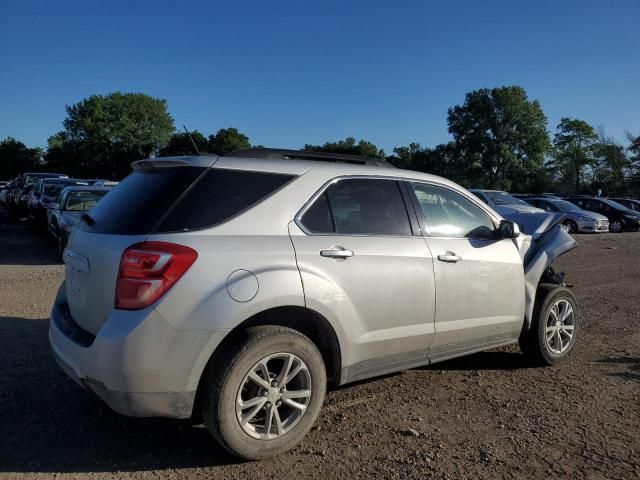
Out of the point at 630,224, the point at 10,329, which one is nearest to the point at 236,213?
the point at 10,329

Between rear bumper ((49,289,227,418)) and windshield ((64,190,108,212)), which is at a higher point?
windshield ((64,190,108,212))

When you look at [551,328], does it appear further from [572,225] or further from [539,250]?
[572,225]

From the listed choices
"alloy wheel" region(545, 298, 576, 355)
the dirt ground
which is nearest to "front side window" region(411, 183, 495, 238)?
"alloy wheel" region(545, 298, 576, 355)

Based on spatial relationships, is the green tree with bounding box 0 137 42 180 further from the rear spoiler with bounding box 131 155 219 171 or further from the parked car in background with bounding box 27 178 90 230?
the rear spoiler with bounding box 131 155 219 171

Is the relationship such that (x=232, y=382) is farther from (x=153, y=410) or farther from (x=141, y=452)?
(x=141, y=452)

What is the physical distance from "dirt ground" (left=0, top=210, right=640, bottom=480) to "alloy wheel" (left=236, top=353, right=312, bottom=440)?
22 cm

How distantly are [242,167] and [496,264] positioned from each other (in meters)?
2.27

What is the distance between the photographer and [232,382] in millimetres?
3002

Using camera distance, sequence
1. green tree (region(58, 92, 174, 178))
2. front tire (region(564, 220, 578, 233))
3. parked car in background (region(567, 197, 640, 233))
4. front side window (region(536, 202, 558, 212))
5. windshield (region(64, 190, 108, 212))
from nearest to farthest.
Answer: windshield (region(64, 190, 108, 212)), front tire (region(564, 220, 578, 233)), front side window (region(536, 202, 558, 212)), parked car in background (region(567, 197, 640, 233)), green tree (region(58, 92, 174, 178))

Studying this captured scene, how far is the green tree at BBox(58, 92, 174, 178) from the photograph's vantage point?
64.9 meters

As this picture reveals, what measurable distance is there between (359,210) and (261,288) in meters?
1.05

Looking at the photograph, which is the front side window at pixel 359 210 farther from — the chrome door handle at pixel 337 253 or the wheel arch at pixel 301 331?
the wheel arch at pixel 301 331

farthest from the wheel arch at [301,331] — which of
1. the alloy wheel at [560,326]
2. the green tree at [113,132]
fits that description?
the green tree at [113,132]

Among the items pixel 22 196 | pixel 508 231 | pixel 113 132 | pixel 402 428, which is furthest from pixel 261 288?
pixel 113 132
